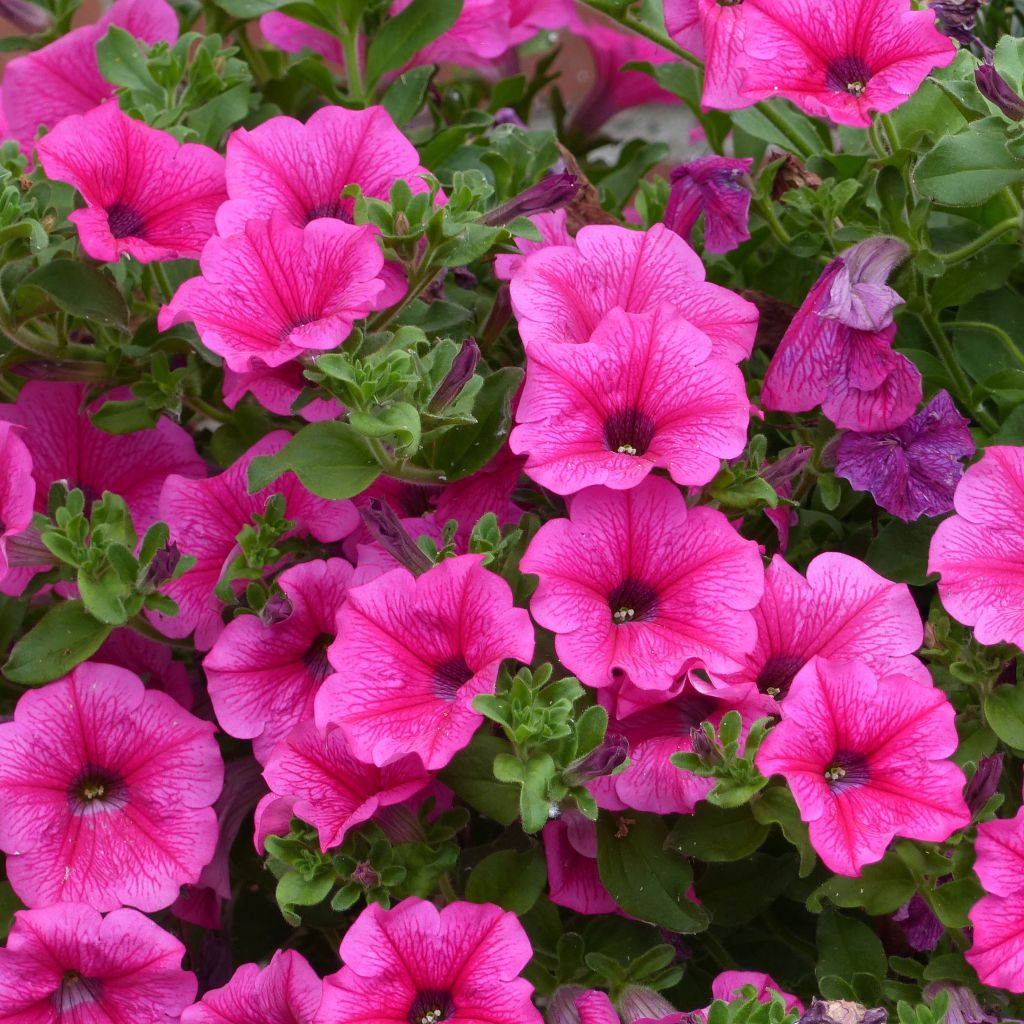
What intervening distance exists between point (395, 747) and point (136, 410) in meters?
0.34

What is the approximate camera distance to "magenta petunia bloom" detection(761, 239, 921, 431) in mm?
833

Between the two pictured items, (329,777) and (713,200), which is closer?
(329,777)

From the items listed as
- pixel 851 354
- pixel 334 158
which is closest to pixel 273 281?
pixel 334 158

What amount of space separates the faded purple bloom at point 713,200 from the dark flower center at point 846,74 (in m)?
0.10

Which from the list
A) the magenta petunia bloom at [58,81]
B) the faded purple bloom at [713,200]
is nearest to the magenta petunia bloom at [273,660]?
the faded purple bloom at [713,200]

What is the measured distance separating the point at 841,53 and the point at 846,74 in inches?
0.5

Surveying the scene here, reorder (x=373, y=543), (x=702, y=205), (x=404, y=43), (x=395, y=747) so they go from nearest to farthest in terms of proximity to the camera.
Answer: (x=395, y=747) → (x=373, y=543) → (x=702, y=205) → (x=404, y=43)

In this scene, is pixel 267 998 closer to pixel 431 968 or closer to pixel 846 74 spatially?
pixel 431 968

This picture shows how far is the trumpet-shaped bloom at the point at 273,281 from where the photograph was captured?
0.78 meters

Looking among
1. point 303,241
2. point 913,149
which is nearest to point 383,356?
point 303,241

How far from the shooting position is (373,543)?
84 centimetres

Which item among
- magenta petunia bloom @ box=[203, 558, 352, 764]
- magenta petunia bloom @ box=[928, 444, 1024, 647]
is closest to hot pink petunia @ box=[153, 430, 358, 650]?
magenta petunia bloom @ box=[203, 558, 352, 764]

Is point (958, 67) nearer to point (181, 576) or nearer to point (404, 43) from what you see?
point (404, 43)

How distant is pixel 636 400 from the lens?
79 cm
